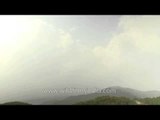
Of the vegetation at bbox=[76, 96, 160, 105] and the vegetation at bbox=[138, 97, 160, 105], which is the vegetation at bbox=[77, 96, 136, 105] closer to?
the vegetation at bbox=[76, 96, 160, 105]

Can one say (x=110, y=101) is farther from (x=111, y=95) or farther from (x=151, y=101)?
(x=151, y=101)

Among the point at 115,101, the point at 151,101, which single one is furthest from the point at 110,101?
the point at 151,101

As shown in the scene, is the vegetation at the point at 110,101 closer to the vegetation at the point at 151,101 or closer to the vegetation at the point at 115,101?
the vegetation at the point at 115,101

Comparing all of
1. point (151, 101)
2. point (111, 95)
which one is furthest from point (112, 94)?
point (151, 101)

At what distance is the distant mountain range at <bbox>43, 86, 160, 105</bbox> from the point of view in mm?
3826

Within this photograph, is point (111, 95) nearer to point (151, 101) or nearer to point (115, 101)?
point (115, 101)

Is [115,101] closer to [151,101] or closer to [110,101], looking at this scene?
[110,101]

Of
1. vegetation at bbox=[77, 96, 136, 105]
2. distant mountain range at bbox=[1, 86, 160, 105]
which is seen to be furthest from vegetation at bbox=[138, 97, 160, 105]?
vegetation at bbox=[77, 96, 136, 105]

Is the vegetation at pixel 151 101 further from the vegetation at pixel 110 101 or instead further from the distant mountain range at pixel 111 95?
the vegetation at pixel 110 101

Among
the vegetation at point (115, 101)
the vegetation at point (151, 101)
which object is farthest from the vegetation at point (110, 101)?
the vegetation at point (151, 101)

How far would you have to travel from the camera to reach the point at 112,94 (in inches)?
151

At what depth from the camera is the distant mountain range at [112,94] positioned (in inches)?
151
